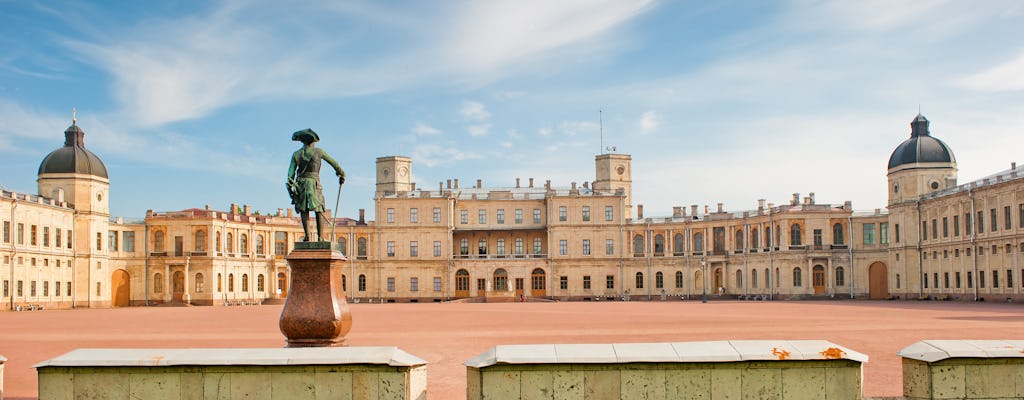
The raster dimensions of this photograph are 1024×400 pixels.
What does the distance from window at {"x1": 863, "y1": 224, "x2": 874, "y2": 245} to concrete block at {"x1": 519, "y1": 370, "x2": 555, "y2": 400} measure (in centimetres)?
7446

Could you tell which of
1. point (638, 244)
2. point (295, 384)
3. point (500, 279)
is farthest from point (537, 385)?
point (638, 244)

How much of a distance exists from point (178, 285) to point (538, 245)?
108ft

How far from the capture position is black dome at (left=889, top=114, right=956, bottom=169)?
6912cm

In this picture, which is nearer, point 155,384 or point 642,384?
point 642,384

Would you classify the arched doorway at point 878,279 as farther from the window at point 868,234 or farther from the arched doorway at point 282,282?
the arched doorway at point 282,282

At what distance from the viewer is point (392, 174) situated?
96625 millimetres

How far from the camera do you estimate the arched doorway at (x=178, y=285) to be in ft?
250

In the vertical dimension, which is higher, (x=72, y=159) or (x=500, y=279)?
(x=72, y=159)

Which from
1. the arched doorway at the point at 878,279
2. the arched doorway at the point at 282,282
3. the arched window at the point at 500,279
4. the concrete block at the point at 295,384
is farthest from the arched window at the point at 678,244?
the concrete block at the point at 295,384

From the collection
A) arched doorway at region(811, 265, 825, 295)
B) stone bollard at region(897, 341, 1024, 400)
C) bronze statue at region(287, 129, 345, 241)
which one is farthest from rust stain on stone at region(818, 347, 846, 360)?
arched doorway at region(811, 265, 825, 295)

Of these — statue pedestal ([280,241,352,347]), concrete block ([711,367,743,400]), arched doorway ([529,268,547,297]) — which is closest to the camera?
concrete block ([711,367,743,400])

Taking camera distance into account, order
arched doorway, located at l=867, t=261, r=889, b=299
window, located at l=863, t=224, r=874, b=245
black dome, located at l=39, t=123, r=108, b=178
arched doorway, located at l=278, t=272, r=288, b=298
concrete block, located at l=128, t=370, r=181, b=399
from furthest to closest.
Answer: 1. arched doorway, located at l=278, t=272, r=288, b=298
2. window, located at l=863, t=224, r=874, b=245
3. arched doorway, located at l=867, t=261, r=889, b=299
4. black dome, located at l=39, t=123, r=108, b=178
5. concrete block, located at l=128, t=370, r=181, b=399

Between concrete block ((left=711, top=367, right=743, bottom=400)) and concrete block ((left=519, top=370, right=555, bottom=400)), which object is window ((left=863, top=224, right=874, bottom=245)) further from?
concrete block ((left=519, top=370, right=555, bottom=400))

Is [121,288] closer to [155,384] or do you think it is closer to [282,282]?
[282,282]
